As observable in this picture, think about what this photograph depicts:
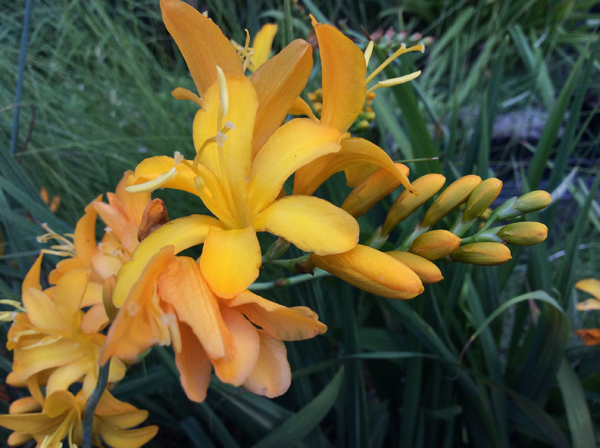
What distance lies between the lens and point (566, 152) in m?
1.03

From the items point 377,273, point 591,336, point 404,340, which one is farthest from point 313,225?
point 591,336

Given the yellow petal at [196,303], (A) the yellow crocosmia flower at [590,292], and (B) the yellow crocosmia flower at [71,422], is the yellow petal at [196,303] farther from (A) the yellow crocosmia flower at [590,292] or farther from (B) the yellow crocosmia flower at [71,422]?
(A) the yellow crocosmia flower at [590,292]

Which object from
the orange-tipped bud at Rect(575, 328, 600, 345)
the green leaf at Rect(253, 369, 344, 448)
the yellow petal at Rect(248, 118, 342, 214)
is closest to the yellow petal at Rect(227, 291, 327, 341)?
the yellow petal at Rect(248, 118, 342, 214)

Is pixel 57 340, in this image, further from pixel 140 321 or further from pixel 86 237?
pixel 140 321

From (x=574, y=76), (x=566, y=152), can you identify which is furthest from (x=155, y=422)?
(x=574, y=76)

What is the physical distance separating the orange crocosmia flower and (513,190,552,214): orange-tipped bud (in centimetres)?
30

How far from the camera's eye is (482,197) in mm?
557

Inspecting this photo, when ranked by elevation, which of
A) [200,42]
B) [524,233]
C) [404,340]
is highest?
[200,42]

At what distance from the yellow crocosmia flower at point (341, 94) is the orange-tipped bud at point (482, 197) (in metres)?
0.14

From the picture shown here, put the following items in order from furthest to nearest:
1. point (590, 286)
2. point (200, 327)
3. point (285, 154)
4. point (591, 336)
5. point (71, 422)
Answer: point (590, 286) → point (591, 336) → point (71, 422) → point (285, 154) → point (200, 327)

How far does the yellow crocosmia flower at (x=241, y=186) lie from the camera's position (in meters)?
0.42

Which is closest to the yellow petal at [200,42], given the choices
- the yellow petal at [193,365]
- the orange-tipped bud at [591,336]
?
the yellow petal at [193,365]

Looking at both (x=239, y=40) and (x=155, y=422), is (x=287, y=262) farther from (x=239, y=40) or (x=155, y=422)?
(x=239, y=40)

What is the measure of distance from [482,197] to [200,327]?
0.43 metres
